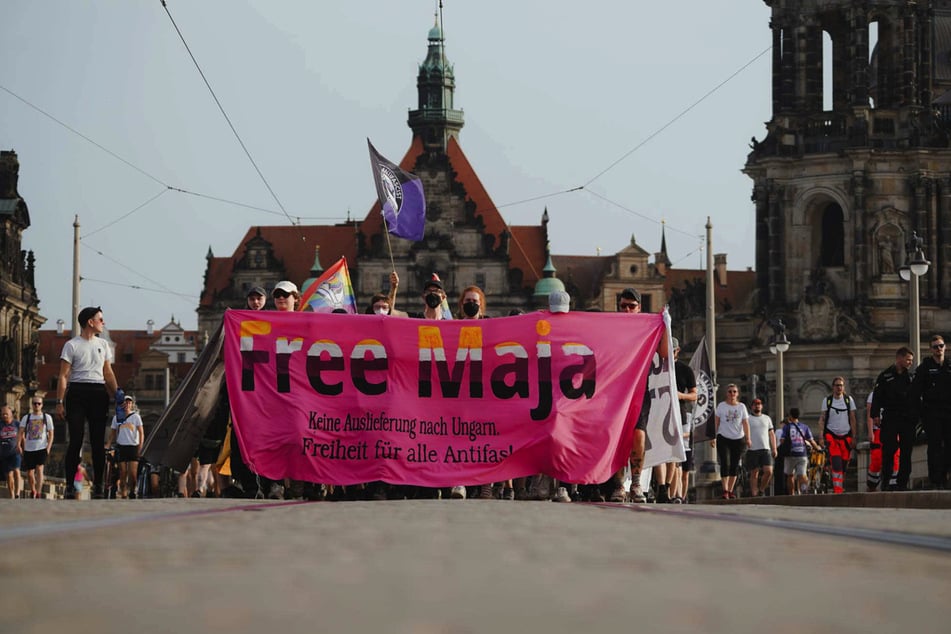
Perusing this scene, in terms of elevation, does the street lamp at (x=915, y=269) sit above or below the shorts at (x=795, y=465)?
above

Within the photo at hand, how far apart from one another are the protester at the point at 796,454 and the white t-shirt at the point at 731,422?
351cm

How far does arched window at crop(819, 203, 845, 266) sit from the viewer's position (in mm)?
63969

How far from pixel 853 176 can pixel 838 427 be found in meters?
41.0

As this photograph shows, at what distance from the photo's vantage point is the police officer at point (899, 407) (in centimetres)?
1753

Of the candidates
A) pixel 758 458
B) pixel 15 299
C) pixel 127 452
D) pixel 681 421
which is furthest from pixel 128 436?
pixel 15 299

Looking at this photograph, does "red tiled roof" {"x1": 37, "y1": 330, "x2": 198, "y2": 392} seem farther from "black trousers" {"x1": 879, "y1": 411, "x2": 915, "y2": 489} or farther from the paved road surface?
the paved road surface

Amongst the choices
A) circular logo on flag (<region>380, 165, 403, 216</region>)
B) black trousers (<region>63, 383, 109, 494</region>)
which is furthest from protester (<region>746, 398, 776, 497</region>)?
black trousers (<region>63, 383, 109, 494</region>)

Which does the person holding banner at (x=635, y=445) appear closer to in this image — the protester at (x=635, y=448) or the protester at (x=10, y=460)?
the protester at (x=635, y=448)

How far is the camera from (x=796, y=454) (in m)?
24.3

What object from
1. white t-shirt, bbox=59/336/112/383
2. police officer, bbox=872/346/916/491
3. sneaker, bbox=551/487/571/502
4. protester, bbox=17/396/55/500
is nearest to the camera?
sneaker, bbox=551/487/571/502

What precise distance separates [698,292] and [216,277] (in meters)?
41.6

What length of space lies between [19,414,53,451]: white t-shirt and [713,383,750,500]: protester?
25.6ft

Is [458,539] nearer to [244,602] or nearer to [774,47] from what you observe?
[244,602]

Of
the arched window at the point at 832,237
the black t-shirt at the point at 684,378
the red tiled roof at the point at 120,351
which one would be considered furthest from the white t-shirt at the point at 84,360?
the red tiled roof at the point at 120,351
